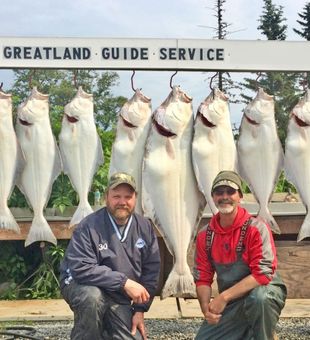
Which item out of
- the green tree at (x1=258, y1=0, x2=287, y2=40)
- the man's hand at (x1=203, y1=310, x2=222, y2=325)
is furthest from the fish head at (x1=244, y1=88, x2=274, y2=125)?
the green tree at (x1=258, y1=0, x2=287, y2=40)

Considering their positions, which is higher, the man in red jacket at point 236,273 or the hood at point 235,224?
the hood at point 235,224

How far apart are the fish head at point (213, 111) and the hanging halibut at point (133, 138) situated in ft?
1.18

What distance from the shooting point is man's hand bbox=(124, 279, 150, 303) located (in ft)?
11.0

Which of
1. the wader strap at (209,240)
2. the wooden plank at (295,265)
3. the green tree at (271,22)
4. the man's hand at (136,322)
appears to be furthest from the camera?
the green tree at (271,22)

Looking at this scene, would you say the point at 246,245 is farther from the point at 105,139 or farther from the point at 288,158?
the point at 105,139

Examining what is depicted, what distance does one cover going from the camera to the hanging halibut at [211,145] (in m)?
4.24

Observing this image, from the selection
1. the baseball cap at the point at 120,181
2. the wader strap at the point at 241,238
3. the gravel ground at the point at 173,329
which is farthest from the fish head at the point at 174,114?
the gravel ground at the point at 173,329

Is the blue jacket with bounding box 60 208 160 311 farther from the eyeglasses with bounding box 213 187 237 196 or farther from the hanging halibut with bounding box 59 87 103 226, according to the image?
the hanging halibut with bounding box 59 87 103 226

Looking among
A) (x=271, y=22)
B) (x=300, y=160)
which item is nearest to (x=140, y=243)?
(x=300, y=160)

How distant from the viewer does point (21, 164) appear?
4316mm

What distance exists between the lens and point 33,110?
14.2 ft

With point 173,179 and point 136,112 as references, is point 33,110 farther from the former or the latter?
point 173,179

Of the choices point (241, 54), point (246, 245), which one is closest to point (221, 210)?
point (246, 245)

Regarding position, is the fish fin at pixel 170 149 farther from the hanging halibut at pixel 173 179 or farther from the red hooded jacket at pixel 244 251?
the red hooded jacket at pixel 244 251
